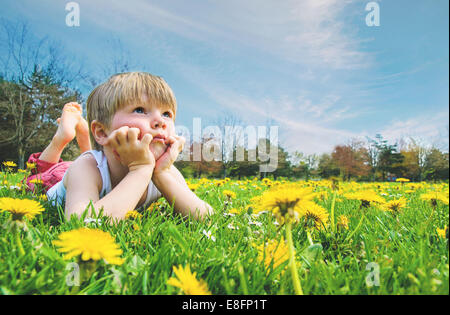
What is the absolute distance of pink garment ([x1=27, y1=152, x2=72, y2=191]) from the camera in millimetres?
2313

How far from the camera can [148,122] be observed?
5.03 ft

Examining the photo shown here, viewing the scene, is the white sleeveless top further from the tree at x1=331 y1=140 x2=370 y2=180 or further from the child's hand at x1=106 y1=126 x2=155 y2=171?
the tree at x1=331 y1=140 x2=370 y2=180

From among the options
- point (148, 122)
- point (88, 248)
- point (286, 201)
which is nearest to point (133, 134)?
point (148, 122)

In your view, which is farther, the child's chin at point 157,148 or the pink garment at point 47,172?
the pink garment at point 47,172

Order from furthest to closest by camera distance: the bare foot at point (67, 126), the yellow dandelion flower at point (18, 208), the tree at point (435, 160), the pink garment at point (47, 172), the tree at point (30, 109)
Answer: the tree at point (30, 109)
the tree at point (435, 160)
the bare foot at point (67, 126)
the pink garment at point (47, 172)
the yellow dandelion flower at point (18, 208)

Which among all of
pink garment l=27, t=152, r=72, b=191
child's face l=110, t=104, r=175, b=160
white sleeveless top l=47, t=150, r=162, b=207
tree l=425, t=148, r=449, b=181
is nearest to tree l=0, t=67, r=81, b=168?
pink garment l=27, t=152, r=72, b=191

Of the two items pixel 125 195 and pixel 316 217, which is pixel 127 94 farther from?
pixel 316 217

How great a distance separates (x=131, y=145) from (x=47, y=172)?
1.68 m

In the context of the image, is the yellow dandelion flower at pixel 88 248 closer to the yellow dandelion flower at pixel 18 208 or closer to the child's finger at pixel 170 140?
the yellow dandelion flower at pixel 18 208

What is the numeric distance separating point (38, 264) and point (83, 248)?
9.8 inches

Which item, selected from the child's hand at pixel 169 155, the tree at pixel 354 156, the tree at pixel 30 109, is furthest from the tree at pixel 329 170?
the tree at pixel 30 109

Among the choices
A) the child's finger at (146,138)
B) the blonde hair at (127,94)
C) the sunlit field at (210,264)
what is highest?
the blonde hair at (127,94)

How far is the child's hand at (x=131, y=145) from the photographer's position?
1407 mm

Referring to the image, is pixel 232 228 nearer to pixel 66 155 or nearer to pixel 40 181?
pixel 40 181
